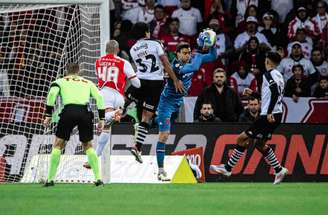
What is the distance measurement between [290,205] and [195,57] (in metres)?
5.36

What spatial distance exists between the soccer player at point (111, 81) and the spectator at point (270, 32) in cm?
730

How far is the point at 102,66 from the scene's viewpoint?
715 inches

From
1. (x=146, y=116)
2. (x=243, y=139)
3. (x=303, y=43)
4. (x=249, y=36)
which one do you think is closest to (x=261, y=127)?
(x=243, y=139)

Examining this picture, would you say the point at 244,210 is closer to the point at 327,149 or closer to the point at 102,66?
the point at 102,66

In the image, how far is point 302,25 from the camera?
25.3 m

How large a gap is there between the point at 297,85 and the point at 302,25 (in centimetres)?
255

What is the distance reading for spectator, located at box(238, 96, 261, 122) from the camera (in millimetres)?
21969

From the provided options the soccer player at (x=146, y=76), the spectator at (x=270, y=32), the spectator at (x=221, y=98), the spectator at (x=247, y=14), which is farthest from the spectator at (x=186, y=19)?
the soccer player at (x=146, y=76)

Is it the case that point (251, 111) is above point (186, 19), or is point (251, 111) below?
below

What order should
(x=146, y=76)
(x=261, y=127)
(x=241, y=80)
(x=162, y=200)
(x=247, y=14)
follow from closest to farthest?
(x=162, y=200) → (x=261, y=127) → (x=146, y=76) → (x=241, y=80) → (x=247, y=14)

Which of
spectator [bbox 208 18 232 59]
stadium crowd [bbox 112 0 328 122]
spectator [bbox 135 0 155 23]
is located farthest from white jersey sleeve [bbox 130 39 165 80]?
spectator [bbox 135 0 155 23]

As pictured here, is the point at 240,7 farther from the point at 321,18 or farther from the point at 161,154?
the point at 161,154

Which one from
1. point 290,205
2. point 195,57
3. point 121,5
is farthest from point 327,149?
point 290,205

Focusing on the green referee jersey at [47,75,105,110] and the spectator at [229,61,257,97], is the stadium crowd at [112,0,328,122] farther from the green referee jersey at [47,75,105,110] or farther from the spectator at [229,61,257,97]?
the green referee jersey at [47,75,105,110]
